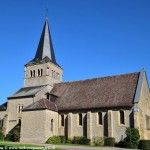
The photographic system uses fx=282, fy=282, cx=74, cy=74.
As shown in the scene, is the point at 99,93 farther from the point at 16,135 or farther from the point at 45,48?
the point at 45,48

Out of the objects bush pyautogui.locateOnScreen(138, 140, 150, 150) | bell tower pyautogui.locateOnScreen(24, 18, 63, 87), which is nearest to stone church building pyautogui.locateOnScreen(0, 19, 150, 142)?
bell tower pyautogui.locateOnScreen(24, 18, 63, 87)

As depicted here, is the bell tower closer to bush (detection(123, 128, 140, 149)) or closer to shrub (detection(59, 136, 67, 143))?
shrub (detection(59, 136, 67, 143))

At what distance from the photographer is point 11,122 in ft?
160

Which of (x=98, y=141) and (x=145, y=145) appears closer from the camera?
(x=145, y=145)

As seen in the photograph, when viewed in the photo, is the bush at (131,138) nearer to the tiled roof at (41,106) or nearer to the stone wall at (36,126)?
the stone wall at (36,126)

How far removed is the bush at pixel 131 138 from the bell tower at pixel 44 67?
64.5 ft

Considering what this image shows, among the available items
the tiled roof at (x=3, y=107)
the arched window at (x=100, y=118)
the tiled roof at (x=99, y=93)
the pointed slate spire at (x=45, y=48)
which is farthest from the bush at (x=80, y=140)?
the pointed slate spire at (x=45, y=48)

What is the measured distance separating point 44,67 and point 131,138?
75.3 feet

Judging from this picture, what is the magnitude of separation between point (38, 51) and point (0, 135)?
18.3 m

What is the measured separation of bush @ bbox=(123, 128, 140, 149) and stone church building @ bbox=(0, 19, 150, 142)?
1.34m

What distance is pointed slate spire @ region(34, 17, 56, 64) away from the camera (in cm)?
5547

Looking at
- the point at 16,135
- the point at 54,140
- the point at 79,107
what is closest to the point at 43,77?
the point at 79,107

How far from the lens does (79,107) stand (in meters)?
45.0

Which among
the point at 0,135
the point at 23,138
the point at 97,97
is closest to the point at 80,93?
the point at 97,97
